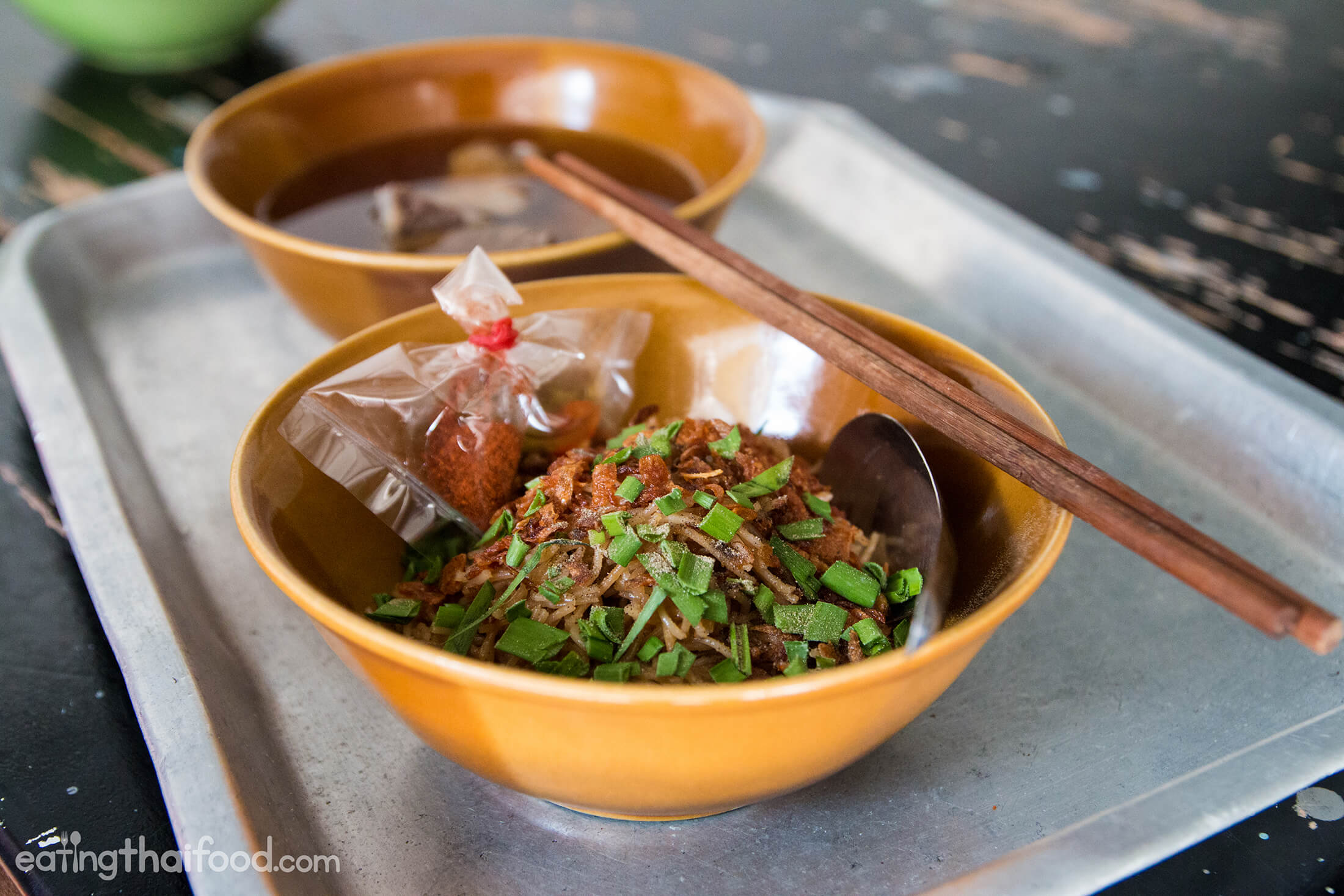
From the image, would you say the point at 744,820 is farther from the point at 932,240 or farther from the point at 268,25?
the point at 268,25

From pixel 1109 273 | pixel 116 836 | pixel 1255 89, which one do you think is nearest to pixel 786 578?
pixel 116 836

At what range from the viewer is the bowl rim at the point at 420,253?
1.24 meters

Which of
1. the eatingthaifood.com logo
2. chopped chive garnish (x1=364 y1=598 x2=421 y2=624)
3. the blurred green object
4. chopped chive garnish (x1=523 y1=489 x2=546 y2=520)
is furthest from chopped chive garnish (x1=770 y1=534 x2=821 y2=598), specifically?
the blurred green object

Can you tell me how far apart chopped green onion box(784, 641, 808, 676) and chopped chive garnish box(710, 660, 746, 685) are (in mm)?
42

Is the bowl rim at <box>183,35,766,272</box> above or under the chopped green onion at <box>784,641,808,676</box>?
above

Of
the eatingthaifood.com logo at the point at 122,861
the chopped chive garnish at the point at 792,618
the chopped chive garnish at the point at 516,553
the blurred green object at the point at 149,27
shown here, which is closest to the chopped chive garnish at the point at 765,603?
the chopped chive garnish at the point at 792,618

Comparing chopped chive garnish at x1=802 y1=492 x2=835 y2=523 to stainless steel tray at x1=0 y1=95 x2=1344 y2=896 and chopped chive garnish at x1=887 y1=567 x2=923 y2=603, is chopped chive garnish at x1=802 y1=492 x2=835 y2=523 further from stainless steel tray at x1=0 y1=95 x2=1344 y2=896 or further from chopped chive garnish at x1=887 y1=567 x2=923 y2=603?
stainless steel tray at x1=0 y1=95 x2=1344 y2=896

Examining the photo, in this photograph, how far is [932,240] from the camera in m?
1.64

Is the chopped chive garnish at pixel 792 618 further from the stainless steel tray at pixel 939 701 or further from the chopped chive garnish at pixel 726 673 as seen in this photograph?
the stainless steel tray at pixel 939 701

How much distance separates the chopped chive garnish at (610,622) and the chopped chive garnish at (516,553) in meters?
0.09

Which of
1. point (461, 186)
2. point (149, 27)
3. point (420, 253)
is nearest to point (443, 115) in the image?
point (461, 186)

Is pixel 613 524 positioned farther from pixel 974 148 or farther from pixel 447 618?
pixel 974 148

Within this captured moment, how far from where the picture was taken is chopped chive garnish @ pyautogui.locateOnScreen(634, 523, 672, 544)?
89 centimetres

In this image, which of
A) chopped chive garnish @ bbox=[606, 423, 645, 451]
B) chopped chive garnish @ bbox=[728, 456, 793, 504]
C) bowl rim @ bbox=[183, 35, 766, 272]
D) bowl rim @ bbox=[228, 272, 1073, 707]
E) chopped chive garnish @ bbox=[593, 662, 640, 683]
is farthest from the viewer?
bowl rim @ bbox=[183, 35, 766, 272]
